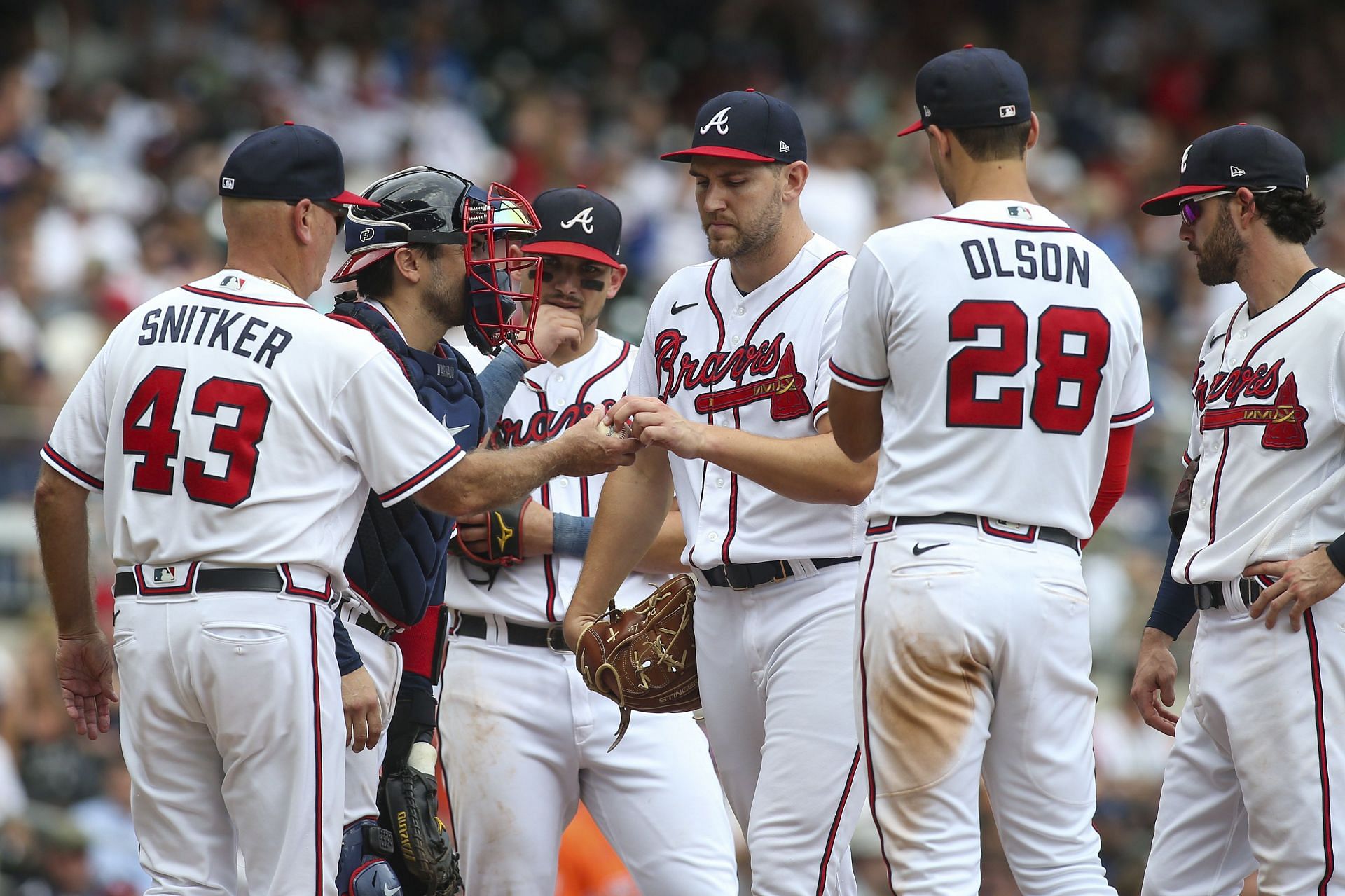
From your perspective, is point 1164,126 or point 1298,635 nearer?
point 1298,635

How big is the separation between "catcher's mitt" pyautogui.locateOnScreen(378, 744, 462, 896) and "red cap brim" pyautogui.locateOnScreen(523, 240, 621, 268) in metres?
1.72

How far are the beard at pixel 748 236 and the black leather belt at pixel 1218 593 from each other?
1.59 m

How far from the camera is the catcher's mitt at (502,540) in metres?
5.12

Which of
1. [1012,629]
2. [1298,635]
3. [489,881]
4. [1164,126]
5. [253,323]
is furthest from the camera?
[1164,126]

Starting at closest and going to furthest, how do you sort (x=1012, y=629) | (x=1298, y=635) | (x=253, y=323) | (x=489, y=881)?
1. (x=1012, y=629)
2. (x=253, y=323)
3. (x=1298, y=635)
4. (x=489, y=881)

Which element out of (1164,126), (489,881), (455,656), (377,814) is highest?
(1164,126)

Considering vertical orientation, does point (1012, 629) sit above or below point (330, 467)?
below

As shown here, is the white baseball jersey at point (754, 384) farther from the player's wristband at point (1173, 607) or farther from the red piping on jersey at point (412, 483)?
the player's wristband at point (1173, 607)

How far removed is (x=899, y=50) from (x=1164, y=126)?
8.60ft

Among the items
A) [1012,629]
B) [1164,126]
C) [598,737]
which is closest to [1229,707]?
[1012,629]

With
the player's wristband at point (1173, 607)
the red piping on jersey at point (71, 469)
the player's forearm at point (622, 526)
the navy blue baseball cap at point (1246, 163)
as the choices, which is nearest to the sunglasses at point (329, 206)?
the red piping on jersey at point (71, 469)

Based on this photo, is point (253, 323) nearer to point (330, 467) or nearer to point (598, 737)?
point (330, 467)

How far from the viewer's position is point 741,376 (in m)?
4.57

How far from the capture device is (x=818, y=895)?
4242 mm
